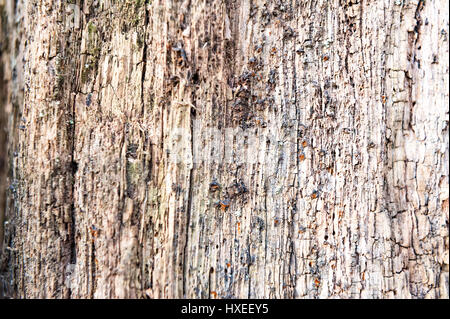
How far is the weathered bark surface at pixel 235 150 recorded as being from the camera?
1359 millimetres

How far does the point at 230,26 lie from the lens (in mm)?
1455

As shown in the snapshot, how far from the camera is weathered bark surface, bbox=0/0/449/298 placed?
136 centimetres

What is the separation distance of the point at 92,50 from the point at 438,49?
1.61 meters

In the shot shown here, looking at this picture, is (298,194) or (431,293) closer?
(431,293)

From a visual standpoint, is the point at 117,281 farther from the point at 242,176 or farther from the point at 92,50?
the point at 92,50

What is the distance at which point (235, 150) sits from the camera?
4.72ft

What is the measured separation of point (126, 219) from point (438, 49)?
63.6 inches

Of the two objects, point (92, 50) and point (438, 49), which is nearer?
point (438, 49)
